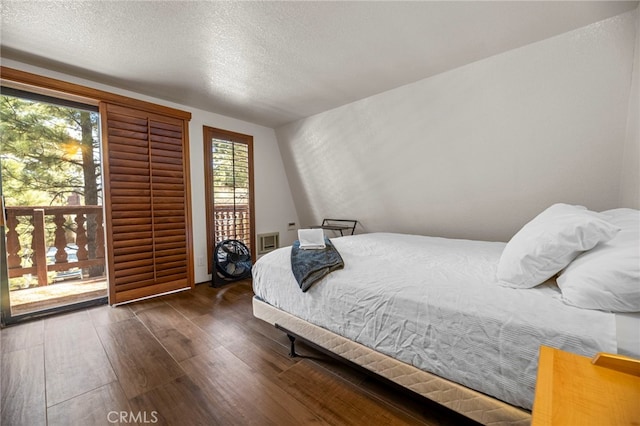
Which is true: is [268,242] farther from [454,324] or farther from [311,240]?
[454,324]

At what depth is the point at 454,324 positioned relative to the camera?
3.63 ft

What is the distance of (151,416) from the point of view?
1.33 meters

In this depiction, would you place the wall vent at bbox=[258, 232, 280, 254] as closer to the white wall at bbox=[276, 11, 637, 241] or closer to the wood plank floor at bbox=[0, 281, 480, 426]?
the white wall at bbox=[276, 11, 637, 241]

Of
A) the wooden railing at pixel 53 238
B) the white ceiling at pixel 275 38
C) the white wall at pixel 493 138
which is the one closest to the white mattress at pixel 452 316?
the white wall at pixel 493 138

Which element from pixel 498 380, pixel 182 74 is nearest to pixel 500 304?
pixel 498 380

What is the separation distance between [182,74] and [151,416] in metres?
2.63

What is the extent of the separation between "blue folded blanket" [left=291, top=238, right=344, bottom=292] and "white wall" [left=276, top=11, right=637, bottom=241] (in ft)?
5.25

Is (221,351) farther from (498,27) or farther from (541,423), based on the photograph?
(498,27)

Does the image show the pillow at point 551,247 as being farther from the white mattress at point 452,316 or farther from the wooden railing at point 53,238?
the wooden railing at point 53,238

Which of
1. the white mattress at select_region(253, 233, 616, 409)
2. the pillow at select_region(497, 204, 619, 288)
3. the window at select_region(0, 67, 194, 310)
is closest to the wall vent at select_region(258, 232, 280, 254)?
the window at select_region(0, 67, 194, 310)

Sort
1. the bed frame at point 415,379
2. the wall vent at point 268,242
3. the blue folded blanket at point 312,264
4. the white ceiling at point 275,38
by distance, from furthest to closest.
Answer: the wall vent at point 268,242 < the blue folded blanket at point 312,264 < the white ceiling at point 275,38 < the bed frame at point 415,379

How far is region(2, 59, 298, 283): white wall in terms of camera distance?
297 cm

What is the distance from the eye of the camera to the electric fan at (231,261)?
10.8ft

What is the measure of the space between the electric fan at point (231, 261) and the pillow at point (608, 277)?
10.7ft
